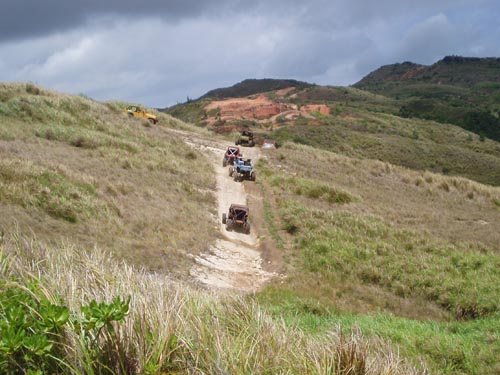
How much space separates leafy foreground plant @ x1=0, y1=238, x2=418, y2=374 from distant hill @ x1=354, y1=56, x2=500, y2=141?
8156cm

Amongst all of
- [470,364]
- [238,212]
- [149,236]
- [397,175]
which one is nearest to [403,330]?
[470,364]

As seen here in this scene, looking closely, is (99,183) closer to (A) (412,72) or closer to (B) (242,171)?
(B) (242,171)

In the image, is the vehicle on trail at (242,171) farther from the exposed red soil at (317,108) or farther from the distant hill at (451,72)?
the distant hill at (451,72)

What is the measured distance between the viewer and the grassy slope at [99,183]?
491 inches

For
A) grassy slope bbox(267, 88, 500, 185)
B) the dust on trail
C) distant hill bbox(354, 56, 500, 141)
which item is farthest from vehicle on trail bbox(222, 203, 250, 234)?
distant hill bbox(354, 56, 500, 141)

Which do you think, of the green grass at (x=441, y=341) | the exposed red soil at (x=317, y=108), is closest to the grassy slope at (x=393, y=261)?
the green grass at (x=441, y=341)

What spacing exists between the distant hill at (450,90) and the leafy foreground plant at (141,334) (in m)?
81.6

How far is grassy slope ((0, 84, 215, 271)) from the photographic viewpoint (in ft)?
40.9

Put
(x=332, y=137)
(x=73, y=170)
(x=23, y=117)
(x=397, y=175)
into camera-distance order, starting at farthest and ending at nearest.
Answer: (x=332, y=137) < (x=397, y=175) < (x=23, y=117) < (x=73, y=170)

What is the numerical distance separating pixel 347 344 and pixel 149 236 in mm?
10842

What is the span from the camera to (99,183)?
1717cm

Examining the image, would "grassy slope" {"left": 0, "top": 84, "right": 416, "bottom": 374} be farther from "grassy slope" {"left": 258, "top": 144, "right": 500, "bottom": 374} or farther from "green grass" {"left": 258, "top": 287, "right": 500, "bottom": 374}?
"grassy slope" {"left": 258, "top": 144, "right": 500, "bottom": 374}

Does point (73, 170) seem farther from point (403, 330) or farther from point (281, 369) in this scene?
point (281, 369)

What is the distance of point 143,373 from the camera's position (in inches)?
124
